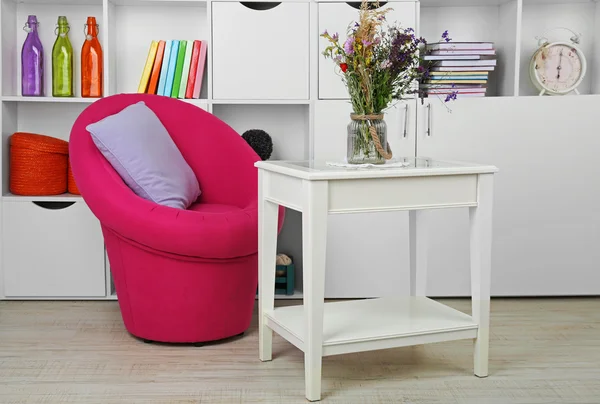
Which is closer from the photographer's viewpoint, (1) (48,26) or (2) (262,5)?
(2) (262,5)

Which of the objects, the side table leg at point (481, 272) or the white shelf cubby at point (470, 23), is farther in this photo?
the white shelf cubby at point (470, 23)

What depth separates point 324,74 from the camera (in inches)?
140

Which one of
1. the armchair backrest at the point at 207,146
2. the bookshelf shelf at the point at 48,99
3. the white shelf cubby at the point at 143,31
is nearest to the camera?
the armchair backrest at the point at 207,146

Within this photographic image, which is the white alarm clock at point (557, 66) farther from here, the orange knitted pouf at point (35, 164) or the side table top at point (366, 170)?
the orange knitted pouf at point (35, 164)

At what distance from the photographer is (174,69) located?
143 inches

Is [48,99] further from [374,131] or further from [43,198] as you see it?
[374,131]

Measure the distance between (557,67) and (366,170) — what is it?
5.81 ft

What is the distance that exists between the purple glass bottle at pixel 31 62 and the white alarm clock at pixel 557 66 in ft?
7.57

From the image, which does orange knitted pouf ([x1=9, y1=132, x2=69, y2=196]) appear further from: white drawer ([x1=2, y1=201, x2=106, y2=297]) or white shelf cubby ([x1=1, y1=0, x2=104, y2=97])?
white shelf cubby ([x1=1, y1=0, x2=104, y2=97])

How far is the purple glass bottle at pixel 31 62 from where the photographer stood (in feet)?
11.9

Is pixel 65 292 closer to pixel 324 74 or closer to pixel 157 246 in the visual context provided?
pixel 157 246

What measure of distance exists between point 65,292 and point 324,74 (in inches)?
60.6

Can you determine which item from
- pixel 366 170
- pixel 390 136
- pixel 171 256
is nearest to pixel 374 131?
pixel 366 170

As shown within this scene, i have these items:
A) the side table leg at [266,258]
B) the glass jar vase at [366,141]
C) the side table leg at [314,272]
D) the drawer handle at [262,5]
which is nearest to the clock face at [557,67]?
the drawer handle at [262,5]
